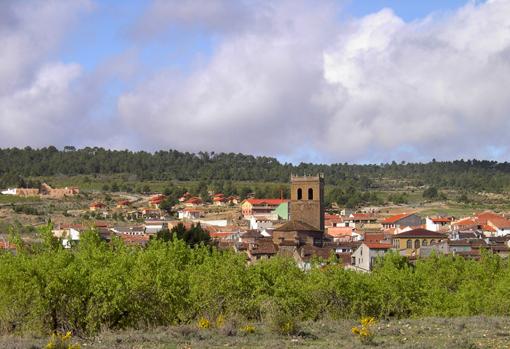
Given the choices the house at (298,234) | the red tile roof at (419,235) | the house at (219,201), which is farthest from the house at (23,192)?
the red tile roof at (419,235)

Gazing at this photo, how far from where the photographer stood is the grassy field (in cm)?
2014

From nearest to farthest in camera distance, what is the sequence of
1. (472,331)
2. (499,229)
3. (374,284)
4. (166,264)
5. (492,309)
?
(472,331) < (166,264) < (492,309) < (374,284) < (499,229)

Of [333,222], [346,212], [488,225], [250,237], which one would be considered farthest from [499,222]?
[346,212]

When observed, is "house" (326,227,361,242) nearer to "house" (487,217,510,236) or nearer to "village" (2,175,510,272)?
"village" (2,175,510,272)

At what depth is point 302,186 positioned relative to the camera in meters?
95.8

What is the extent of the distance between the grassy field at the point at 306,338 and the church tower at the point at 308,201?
67.5 metres

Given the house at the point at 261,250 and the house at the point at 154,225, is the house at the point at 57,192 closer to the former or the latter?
the house at the point at 154,225

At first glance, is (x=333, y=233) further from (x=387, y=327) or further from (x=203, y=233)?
(x=387, y=327)

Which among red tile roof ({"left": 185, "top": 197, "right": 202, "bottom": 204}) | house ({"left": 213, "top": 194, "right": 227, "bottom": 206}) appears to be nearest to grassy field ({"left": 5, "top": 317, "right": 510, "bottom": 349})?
red tile roof ({"left": 185, "top": 197, "right": 202, "bottom": 204})

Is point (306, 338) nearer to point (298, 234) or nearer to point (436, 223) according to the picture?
point (298, 234)

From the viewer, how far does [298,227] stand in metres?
83.8

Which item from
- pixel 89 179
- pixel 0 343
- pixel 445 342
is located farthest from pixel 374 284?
→ pixel 89 179

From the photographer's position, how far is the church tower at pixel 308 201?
9281 cm

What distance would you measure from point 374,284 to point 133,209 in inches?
4260
